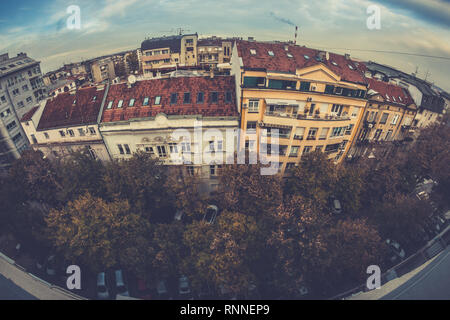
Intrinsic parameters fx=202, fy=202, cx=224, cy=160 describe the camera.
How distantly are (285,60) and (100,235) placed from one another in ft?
127

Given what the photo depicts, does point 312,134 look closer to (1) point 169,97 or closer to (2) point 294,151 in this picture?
(2) point 294,151

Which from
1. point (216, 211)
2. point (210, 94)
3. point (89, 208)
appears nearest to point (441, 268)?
point (216, 211)

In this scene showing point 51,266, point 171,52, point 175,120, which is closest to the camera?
point 51,266

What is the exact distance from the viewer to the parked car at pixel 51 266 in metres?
31.8

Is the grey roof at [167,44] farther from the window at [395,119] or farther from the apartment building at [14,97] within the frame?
the window at [395,119]

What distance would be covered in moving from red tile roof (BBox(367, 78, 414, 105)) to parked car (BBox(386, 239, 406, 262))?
29.1 m

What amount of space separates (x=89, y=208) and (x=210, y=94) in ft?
84.4

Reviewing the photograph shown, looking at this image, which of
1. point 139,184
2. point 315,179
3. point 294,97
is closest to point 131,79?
point 139,184

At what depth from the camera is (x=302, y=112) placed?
3538cm

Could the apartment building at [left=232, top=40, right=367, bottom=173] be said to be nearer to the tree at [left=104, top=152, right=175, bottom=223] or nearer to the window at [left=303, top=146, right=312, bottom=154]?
the window at [left=303, top=146, right=312, bottom=154]

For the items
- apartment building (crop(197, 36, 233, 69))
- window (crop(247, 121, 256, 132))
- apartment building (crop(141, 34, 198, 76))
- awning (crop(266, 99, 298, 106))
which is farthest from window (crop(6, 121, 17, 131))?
awning (crop(266, 99, 298, 106))

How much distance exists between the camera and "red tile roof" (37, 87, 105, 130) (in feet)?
125

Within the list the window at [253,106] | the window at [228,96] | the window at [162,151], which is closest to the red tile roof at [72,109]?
→ the window at [162,151]
